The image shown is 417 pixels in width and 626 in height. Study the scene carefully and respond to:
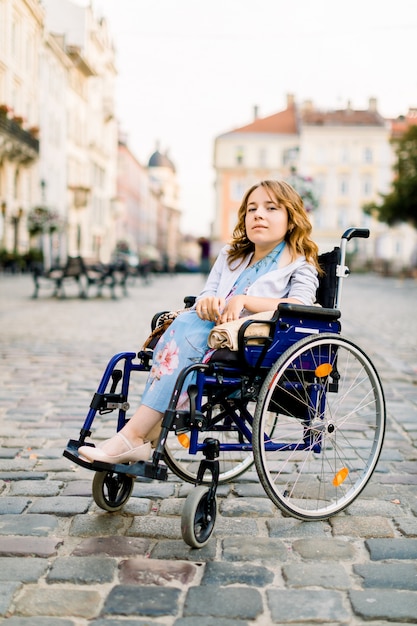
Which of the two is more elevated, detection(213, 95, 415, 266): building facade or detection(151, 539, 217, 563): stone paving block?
detection(213, 95, 415, 266): building facade

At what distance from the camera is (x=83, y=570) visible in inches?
108

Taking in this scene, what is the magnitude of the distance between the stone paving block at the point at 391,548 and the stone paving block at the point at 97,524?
0.96 meters

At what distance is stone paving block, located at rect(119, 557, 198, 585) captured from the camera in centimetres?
267

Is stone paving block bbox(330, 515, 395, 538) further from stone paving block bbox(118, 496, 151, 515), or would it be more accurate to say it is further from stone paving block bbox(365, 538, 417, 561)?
stone paving block bbox(118, 496, 151, 515)

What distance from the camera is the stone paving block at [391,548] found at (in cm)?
296

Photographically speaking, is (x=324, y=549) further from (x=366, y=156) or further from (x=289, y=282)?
(x=366, y=156)

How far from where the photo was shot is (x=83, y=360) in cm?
816

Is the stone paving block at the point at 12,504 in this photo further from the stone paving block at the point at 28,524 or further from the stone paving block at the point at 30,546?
the stone paving block at the point at 30,546

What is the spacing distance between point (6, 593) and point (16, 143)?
111 ft

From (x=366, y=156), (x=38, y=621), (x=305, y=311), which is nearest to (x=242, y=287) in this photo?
(x=305, y=311)

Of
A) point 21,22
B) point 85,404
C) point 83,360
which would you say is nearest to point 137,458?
point 85,404

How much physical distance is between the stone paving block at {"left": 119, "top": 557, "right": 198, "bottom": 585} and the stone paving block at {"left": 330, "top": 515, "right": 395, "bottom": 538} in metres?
0.73

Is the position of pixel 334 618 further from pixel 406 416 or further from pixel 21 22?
pixel 21 22

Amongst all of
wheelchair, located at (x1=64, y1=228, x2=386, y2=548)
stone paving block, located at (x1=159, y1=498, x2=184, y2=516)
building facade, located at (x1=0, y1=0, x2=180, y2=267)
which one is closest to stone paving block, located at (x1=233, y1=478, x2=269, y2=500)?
wheelchair, located at (x1=64, y1=228, x2=386, y2=548)
